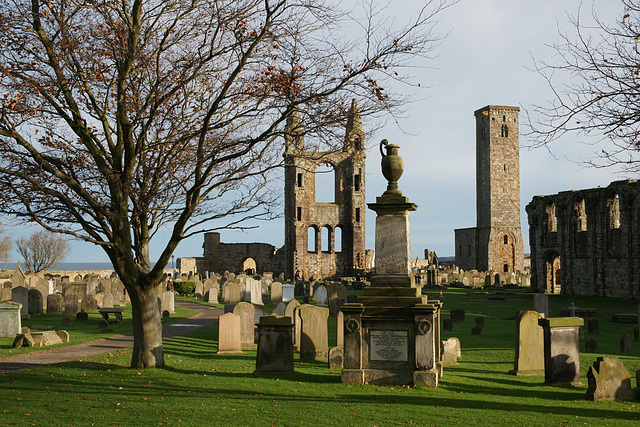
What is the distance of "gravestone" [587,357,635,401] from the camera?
891 centimetres

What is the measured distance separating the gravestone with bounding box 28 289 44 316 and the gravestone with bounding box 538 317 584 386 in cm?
1779

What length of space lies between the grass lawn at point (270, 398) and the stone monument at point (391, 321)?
→ 30 centimetres

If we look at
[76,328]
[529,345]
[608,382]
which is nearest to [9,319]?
[76,328]

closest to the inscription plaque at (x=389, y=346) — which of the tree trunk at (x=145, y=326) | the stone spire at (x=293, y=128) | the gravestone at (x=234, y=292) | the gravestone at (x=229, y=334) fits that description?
the stone spire at (x=293, y=128)

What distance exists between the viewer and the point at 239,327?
14.1 meters

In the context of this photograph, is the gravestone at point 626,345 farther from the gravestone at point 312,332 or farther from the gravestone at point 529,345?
the gravestone at point 312,332

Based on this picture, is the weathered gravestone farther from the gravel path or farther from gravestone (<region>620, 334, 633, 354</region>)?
the gravel path

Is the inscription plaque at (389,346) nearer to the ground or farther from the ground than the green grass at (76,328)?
farther from the ground

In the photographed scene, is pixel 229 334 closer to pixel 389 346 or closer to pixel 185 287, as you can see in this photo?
pixel 389 346

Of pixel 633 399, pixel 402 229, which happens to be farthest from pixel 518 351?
pixel 402 229

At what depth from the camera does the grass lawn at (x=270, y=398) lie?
7.57 m

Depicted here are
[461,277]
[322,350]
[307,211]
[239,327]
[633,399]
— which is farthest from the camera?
[307,211]

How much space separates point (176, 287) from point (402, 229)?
91.2 ft

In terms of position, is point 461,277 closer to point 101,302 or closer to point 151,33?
point 101,302
